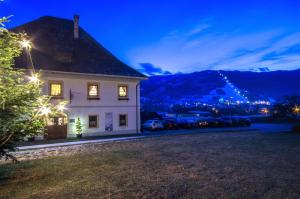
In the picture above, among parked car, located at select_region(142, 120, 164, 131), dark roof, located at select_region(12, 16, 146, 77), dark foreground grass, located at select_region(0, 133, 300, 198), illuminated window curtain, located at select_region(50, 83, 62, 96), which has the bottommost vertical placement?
dark foreground grass, located at select_region(0, 133, 300, 198)

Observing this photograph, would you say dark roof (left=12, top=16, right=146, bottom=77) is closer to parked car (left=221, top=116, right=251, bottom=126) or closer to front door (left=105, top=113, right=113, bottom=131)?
front door (left=105, top=113, right=113, bottom=131)

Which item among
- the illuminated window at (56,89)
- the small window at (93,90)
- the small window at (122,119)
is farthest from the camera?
the small window at (122,119)

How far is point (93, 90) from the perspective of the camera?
28.5 m

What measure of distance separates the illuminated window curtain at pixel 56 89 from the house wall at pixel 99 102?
0.38 meters

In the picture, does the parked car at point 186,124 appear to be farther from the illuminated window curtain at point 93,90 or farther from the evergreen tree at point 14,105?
the evergreen tree at point 14,105

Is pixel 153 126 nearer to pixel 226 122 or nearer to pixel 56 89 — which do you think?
pixel 56 89

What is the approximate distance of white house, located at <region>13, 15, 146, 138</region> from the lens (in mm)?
26109

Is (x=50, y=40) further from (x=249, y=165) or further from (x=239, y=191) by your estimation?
(x=239, y=191)

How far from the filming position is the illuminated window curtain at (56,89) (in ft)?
85.4

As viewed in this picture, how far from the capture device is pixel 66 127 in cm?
2664

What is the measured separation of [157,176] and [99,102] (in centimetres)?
1959

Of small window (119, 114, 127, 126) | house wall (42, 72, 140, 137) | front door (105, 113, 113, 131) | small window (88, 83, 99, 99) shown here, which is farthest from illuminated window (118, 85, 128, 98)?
small window (88, 83, 99, 99)

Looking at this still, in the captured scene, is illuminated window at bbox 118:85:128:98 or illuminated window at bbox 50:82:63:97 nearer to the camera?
illuminated window at bbox 50:82:63:97

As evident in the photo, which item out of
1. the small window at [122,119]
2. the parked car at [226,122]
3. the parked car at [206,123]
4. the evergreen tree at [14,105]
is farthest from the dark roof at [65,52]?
the parked car at [226,122]
